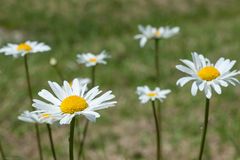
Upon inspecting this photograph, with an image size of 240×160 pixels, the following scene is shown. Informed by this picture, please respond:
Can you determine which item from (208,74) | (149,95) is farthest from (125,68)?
(208,74)

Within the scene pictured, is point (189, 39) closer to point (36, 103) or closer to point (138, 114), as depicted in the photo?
point (138, 114)

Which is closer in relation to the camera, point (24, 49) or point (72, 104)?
point (72, 104)

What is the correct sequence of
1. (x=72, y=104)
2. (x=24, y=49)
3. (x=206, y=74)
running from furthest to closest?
(x=24, y=49) < (x=206, y=74) < (x=72, y=104)

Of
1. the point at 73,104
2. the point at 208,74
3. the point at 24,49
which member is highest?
the point at 24,49

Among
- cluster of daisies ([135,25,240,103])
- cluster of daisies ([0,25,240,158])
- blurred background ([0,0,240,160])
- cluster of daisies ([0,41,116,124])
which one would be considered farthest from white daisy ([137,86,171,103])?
cluster of daisies ([0,41,116,124])

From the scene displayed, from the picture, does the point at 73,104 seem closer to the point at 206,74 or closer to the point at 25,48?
the point at 206,74

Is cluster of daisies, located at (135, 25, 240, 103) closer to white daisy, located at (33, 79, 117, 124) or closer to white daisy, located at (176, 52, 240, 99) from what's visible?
white daisy, located at (176, 52, 240, 99)

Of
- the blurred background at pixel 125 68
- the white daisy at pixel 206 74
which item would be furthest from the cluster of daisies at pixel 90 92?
the blurred background at pixel 125 68
